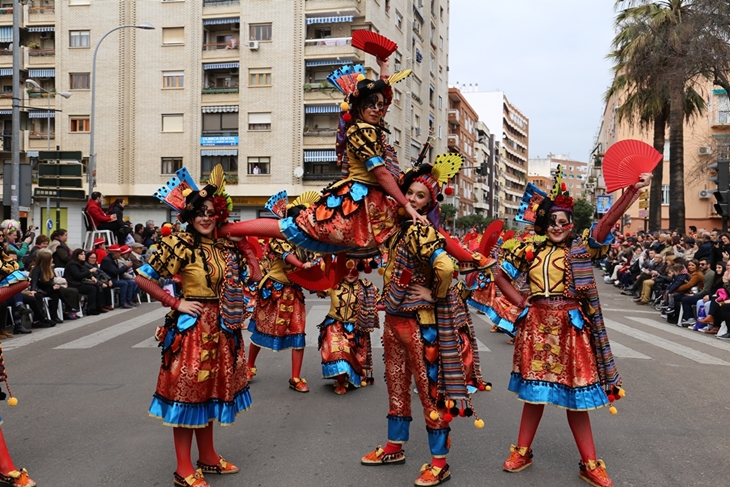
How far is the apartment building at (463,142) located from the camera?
67188 mm

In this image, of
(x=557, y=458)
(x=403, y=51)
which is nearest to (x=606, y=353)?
(x=557, y=458)

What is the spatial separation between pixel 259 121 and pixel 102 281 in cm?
2539

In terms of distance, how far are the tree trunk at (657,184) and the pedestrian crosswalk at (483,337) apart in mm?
15062

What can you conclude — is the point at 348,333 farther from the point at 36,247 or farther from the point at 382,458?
the point at 36,247

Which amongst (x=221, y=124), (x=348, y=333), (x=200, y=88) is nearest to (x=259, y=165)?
(x=221, y=124)

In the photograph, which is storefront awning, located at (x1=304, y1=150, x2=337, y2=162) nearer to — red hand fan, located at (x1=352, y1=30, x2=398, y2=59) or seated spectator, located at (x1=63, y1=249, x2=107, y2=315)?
seated spectator, located at (x1=63, y1=249, x2=107, y2=315)

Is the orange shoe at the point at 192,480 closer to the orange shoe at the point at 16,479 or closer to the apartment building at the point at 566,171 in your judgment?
the orange shoe at the point at 16,479

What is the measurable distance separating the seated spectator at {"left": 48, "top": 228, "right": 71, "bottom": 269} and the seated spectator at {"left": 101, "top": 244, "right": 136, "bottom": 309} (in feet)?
3.74

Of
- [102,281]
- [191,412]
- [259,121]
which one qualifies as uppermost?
[259,121]

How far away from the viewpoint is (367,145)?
440cm

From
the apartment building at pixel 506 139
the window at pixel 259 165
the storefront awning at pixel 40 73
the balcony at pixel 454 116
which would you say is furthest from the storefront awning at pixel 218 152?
the apartment building at pixel 506 139

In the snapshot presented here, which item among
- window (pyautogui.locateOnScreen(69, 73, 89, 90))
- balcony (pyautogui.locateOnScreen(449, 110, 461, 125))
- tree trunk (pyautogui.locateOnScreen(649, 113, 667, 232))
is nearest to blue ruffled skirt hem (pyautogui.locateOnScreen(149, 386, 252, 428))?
tree trunk (pyautogui.locateOnScreen(649, 113, 667, 232))

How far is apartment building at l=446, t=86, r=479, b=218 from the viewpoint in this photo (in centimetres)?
6719

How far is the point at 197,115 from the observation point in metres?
39.0
